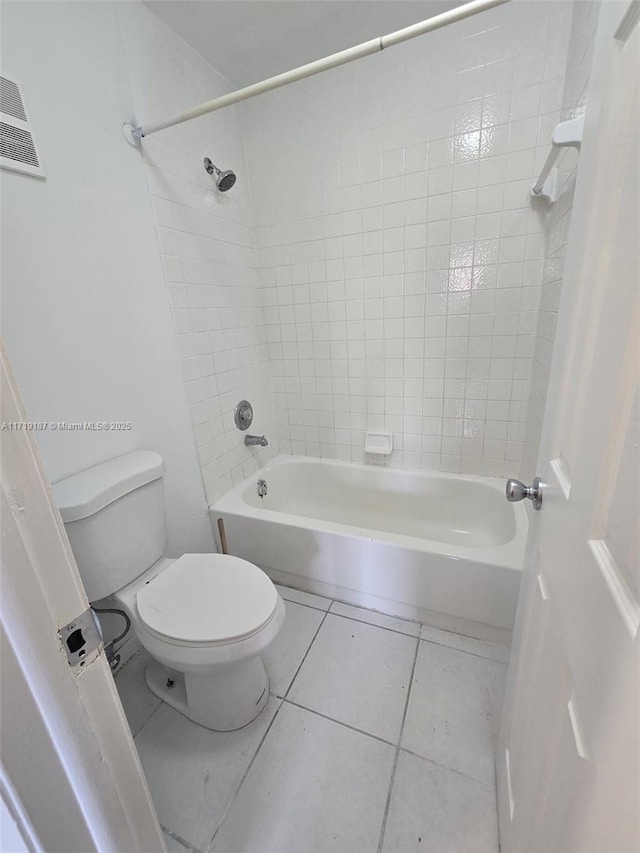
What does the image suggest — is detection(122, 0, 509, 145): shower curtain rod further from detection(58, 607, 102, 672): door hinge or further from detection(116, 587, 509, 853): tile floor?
detection(116, 587, 509, 853): tile floor

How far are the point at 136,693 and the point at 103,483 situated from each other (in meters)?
0.82

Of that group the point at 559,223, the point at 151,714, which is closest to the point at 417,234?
the point at 559,223

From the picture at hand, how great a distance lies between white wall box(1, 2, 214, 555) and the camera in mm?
934

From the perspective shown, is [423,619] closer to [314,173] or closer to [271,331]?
[271,331]

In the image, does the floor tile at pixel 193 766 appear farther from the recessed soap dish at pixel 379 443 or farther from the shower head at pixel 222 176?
the shower head at pixel 222 176

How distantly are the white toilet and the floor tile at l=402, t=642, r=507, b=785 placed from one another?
53 centimetres

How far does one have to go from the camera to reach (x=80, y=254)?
1076mm

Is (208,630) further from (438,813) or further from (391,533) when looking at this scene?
(391,533)

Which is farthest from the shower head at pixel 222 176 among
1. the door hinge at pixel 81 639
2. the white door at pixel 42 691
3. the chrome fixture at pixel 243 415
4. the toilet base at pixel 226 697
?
the toilet base at pixel 226 697

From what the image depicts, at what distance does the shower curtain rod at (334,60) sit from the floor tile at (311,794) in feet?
6.30

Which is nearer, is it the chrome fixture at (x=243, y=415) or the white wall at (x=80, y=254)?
the white wall at (x=80, y=254)

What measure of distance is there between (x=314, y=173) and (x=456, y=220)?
76cm

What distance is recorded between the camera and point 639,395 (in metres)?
0.32

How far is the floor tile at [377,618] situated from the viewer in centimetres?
143
